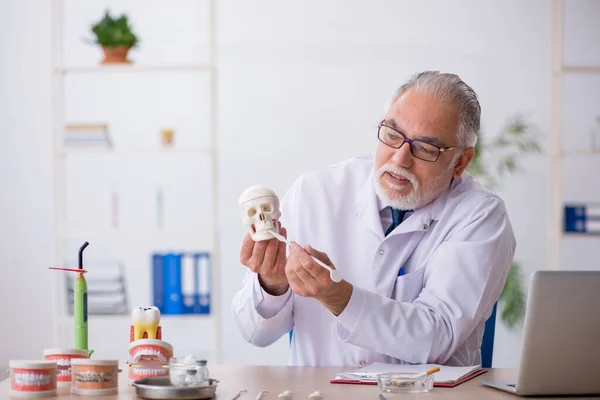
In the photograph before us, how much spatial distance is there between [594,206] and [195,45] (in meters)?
2.27

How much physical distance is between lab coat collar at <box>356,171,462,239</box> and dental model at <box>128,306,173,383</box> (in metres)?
0.73

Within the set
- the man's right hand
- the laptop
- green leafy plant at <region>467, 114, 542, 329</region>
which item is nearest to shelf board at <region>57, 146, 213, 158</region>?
green leafy plant at <region>467, 114, 542, 329</region>

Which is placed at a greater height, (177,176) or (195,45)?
(195,45)

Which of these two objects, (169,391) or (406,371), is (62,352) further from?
(406,371)

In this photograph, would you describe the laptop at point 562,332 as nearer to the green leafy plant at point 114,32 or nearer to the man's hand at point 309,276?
the man's hand at point 309,276

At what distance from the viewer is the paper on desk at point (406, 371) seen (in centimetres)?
180

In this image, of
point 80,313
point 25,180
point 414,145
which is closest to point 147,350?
point 80,313

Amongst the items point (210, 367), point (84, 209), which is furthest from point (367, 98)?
point (210, 367)

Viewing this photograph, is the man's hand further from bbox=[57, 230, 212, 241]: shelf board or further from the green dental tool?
bbox=[57, 230, 212, 241]: shelf board

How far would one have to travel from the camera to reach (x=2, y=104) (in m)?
4.73

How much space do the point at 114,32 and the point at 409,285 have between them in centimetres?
256

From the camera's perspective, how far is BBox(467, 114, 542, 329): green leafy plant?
4.37m

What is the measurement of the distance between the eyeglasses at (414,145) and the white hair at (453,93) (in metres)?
0.08

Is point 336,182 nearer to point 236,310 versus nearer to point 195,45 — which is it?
point 236,310
